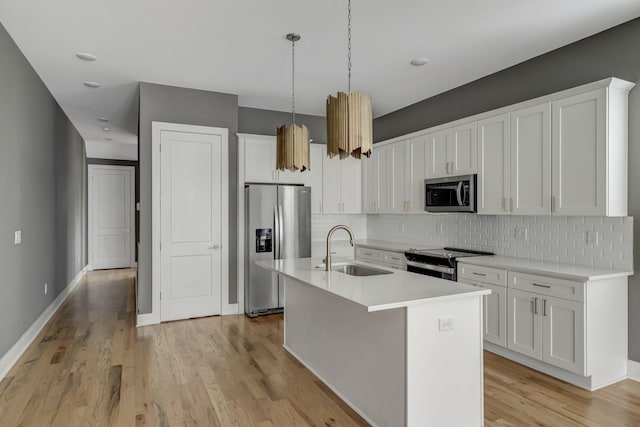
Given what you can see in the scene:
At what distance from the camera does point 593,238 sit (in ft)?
10.9

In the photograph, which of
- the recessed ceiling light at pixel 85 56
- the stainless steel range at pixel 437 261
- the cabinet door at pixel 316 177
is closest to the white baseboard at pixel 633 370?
the stainless steel range at pixel 437 261

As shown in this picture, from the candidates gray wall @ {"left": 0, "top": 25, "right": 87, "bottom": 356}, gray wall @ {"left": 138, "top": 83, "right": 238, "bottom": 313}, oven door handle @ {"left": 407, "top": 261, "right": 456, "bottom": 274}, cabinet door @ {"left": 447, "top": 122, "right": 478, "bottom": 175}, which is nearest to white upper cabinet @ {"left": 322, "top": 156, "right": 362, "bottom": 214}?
gray wall @ {"left": 138, "top": 83, "right": 238, "bottom": 313}

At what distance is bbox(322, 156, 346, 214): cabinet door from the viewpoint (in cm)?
578

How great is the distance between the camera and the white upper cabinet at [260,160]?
16.8ft

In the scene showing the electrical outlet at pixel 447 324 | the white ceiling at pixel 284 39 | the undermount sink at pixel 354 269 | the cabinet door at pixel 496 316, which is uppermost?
the white ceiling at pixel 284 39

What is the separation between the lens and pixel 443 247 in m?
4.97

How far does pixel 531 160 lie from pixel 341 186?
2.87m

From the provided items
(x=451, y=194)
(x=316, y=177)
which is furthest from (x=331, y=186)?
(x=451, y=194)

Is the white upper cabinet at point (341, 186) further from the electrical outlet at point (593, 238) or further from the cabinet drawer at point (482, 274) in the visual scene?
the electrical outlet at point (593, 238)

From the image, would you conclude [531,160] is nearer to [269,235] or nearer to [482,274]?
[482,274]

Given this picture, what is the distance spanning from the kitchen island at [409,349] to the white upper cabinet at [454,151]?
1930 mm

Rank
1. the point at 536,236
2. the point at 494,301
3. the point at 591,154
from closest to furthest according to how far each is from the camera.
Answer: the point at 591,154
the point at 494,301
the point at 536,236

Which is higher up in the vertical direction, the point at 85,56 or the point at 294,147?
the point at 85,56

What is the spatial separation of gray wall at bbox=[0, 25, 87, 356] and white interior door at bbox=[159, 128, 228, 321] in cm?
127
